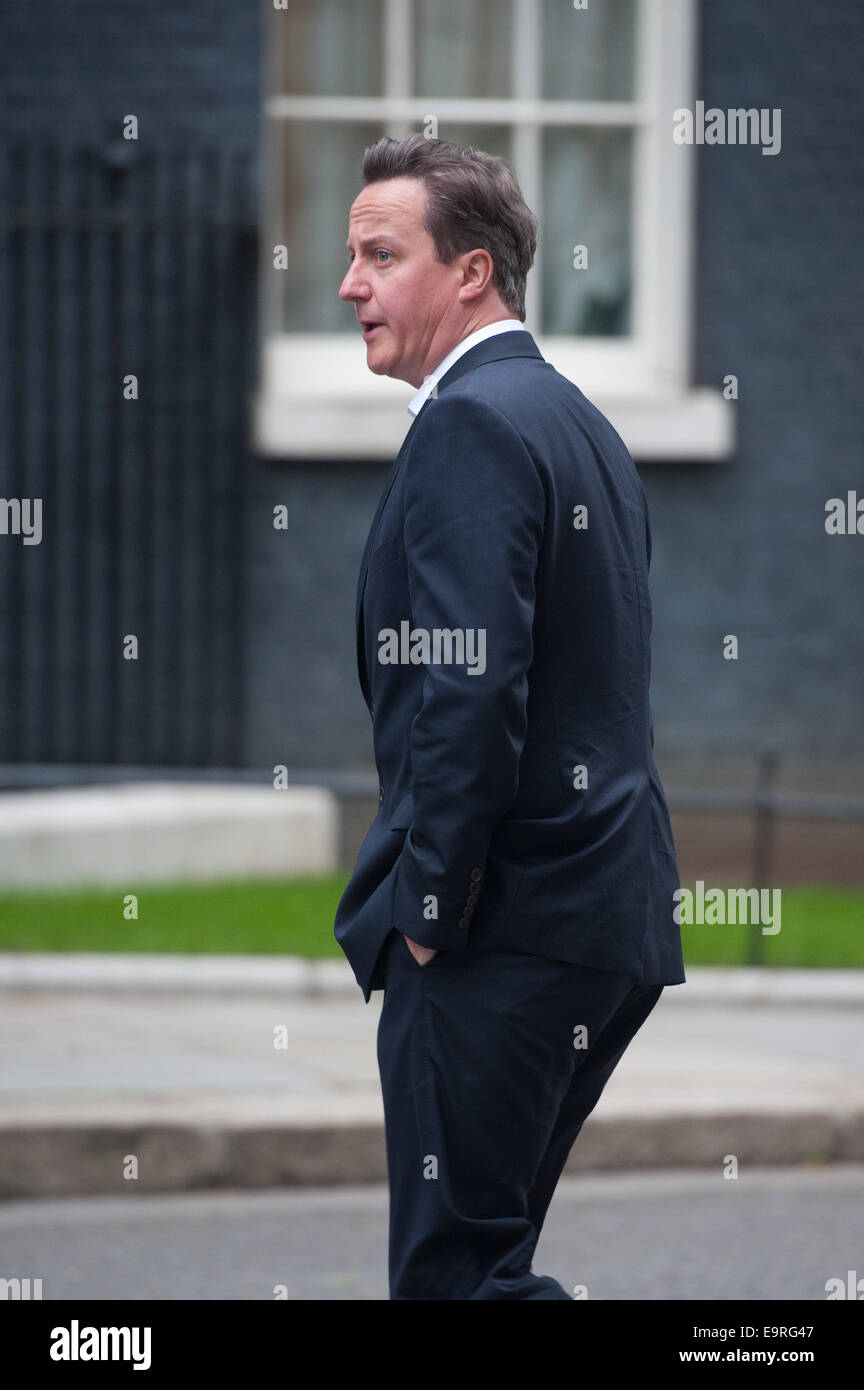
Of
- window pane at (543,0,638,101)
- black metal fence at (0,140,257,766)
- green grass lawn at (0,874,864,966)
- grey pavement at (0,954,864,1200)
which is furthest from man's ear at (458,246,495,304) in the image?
window pane at (543,0,638,101)

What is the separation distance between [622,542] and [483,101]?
7414 mm

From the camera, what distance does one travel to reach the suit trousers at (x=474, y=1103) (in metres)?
2.88

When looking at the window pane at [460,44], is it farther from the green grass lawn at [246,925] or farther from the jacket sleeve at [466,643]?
the jacket sleeve at [466,643]

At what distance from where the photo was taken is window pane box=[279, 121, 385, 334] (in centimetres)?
991

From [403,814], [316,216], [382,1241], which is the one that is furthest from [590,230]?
[403,814]

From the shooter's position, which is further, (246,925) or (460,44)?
(460,44)

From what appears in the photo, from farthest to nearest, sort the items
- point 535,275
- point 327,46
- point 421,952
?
point 535,275 → point 327,46 → point 421,952

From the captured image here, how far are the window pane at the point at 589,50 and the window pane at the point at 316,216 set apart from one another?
90 centimetres

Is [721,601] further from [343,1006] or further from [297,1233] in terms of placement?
[297,1233]

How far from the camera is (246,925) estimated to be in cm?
834

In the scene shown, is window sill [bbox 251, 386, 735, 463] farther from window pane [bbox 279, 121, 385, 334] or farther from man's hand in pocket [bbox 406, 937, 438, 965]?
man's hand in pocket [bbox 406, 937, 438, 965]

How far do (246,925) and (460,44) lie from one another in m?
4.42

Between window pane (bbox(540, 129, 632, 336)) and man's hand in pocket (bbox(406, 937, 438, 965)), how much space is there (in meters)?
7.52

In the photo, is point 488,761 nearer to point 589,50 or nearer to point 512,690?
point 512,690
